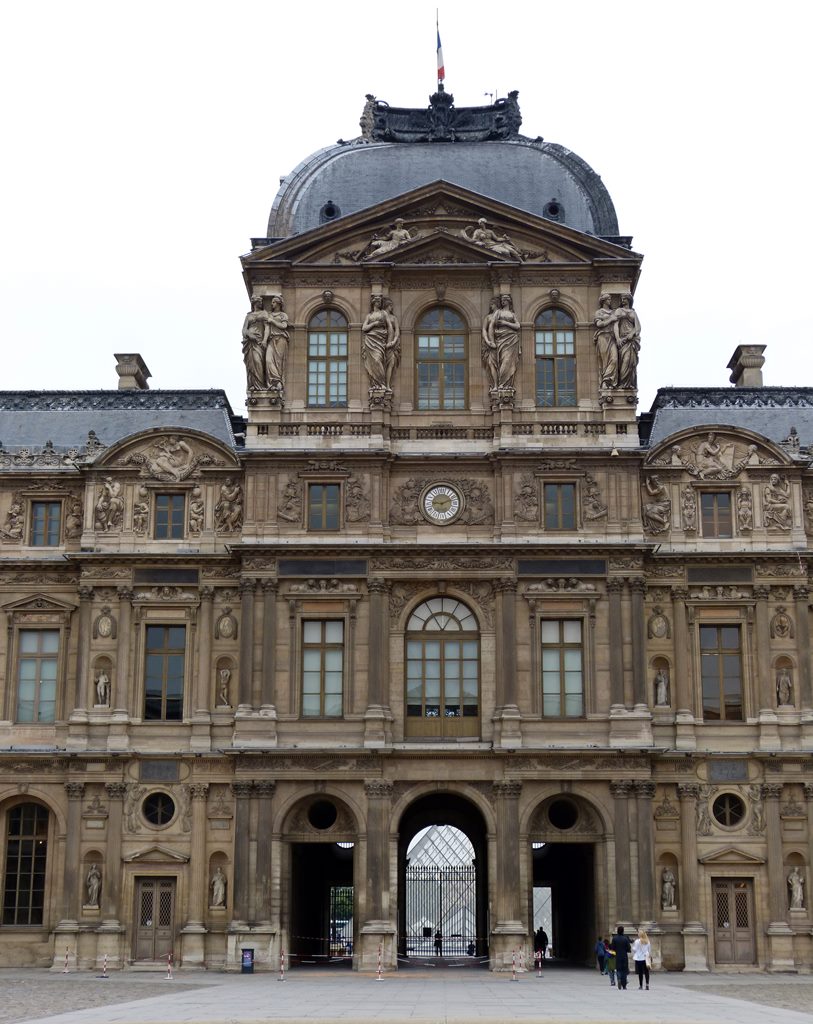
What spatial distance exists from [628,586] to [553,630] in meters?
2.77

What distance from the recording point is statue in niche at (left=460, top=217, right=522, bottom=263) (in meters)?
50.4

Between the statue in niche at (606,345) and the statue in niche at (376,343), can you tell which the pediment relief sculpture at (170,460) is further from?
the statue in niche at (606,345)

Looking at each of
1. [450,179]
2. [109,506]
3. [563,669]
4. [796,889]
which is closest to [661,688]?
[563,669]

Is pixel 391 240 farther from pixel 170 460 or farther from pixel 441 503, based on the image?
pixel 170 460

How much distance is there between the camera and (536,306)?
5044 cm

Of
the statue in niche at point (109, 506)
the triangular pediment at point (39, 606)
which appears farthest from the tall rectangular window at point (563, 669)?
the triangular pediment at point (39, 606)

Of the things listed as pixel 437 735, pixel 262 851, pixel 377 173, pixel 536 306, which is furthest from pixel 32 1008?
pixel 377 173

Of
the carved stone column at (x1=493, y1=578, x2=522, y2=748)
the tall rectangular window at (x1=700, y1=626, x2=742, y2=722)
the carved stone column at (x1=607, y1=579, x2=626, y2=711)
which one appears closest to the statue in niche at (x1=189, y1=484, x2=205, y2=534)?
the carved stone column at (x1=493, y1=578, x2=522, y2=748)

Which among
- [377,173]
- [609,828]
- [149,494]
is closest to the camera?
[609,828]

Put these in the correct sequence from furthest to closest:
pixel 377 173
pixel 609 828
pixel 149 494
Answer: pixel 377 173
pixel 149 494
pixel 609 828

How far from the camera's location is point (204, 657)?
49.1 meters

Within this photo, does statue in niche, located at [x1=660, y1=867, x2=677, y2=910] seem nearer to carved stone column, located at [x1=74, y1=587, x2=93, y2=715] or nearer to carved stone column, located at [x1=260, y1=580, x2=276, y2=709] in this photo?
carved stone column, located at [x1=260, y1=580, x2=276, y2=709]

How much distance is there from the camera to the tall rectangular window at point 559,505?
4844cm

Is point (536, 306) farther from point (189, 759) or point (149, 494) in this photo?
point (189, 759)
